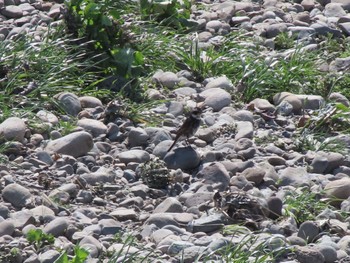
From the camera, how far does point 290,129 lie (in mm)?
7785

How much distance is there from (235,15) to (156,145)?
3.21 meters

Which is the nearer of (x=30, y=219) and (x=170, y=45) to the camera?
(x=30, y=219)

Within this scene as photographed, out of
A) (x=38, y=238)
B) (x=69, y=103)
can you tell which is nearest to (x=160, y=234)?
(x=38, y=238)

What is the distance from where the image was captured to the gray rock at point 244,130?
7473 mm

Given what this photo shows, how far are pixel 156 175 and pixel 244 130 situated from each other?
45.8 inches

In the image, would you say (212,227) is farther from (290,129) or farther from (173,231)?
(290,129)

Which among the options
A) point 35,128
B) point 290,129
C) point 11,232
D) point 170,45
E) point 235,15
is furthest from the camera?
point 235,15

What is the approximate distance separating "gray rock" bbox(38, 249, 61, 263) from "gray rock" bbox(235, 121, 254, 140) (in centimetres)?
237

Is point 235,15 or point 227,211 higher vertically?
point 227,211

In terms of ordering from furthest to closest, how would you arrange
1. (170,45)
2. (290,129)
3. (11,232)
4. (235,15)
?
(235,15), (170,45), (290,129), (11,232)

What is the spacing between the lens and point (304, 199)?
6391mm

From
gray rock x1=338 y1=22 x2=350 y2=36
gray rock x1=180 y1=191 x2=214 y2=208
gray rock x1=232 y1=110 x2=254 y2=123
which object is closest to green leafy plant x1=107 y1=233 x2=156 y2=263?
gray rock x1=180 y1=191 x2=214 y2=208

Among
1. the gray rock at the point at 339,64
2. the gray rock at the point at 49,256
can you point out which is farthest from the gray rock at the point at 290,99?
the gray rock at the point at 49,256

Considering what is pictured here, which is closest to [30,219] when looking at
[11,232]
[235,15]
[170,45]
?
[11,232]
